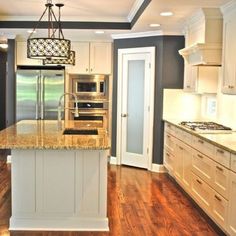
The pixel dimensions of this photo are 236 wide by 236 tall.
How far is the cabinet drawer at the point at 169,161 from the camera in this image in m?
5.45

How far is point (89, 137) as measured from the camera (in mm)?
3814

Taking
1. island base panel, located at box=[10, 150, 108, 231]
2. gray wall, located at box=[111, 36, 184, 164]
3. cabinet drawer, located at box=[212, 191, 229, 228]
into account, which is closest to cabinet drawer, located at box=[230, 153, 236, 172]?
cabinet drawer, located at box=[212, 191, 229, 228]

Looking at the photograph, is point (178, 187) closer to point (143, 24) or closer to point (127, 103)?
point (127, 103)

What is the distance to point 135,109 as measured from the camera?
642 centimetres

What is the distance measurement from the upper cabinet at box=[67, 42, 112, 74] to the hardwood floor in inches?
83.8

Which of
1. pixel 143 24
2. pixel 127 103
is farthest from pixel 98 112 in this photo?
pixel 143 24

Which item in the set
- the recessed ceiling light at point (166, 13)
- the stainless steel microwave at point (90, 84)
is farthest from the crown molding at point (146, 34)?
the recessed ceiling light at point (166, 13)

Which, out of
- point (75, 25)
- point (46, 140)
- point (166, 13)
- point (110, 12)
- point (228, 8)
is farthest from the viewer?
point (75, 25)

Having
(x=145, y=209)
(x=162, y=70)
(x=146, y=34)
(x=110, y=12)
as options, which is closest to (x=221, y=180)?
(x=145, y=209)

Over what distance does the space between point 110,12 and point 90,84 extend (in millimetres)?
1750

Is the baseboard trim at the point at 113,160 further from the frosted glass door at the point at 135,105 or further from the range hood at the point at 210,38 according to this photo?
the range hood at the point at 210,38

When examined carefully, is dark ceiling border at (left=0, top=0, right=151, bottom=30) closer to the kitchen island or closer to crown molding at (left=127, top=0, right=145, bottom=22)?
crown molding at (left=127, top=0, right=145, bottom=22)

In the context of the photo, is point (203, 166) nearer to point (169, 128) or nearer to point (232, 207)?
point (232, 207)

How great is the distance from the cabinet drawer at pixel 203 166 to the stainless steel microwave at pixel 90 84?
301cm
